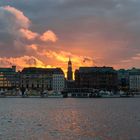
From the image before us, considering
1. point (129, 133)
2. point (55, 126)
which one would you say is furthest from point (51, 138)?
point (55, 126)

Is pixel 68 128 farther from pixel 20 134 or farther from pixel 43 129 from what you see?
pixel 20 134

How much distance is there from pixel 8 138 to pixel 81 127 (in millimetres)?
13860

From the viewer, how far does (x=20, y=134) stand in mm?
53781

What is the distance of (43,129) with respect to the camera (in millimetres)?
58625

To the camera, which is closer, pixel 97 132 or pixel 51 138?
pixel 51 138

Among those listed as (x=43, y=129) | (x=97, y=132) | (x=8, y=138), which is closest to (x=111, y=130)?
(x=97, y=132)

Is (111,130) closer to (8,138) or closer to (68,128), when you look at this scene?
(68,128)

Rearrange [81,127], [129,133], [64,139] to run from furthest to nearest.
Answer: [81,127], [129,133], [64,139]

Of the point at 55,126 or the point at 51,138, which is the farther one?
the point at 55,126

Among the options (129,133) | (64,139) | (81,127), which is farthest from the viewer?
(81,127)

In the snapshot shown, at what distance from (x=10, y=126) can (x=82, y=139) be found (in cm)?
1655

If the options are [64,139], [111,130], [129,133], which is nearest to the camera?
[64,139]

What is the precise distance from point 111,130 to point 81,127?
5758mm

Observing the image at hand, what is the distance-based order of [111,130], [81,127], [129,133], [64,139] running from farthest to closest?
[81,127], [111,130], [129,133], [64,139]
